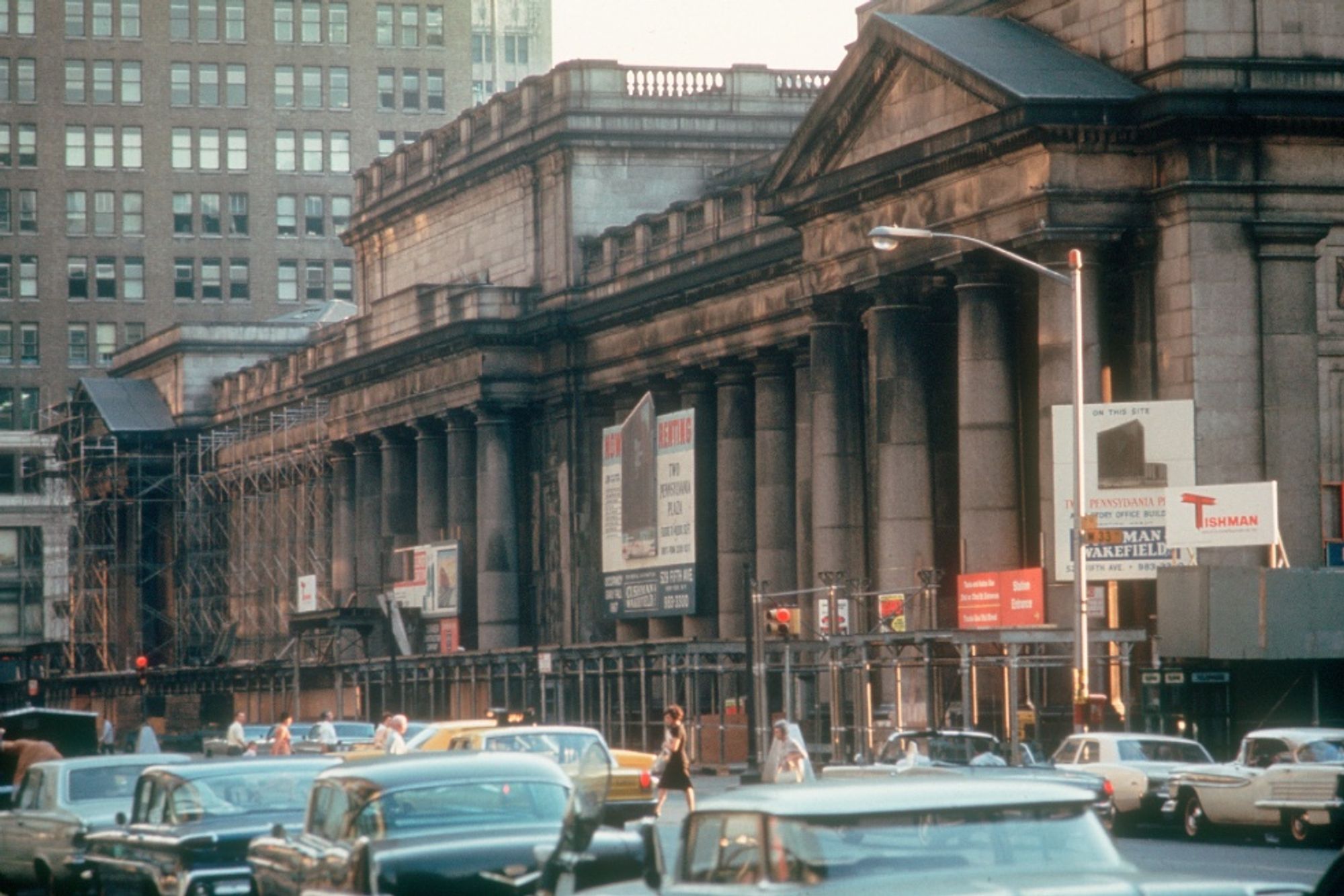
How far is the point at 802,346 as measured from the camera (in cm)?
6431

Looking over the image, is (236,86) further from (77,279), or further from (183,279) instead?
(77,279)

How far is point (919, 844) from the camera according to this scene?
13.1 meters

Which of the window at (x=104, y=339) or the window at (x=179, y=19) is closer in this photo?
the window at (x=179, y=19)

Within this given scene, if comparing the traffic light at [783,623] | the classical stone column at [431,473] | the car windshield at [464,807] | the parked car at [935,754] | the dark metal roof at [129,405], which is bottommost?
the parked car at [935,754]

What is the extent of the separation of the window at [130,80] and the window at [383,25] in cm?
1264

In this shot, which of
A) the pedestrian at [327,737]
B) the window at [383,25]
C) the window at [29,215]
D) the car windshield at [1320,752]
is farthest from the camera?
the window at [383,25]

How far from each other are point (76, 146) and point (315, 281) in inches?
555

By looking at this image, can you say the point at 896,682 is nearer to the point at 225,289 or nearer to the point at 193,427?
the point at 193,427

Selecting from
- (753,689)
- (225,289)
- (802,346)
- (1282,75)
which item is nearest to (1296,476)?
(1282,75)

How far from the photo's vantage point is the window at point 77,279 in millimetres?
136000

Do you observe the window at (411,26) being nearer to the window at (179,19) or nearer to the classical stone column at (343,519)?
the window at (179,19)

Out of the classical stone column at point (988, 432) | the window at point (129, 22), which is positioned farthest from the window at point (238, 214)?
the classical stone column at point (988, 432)

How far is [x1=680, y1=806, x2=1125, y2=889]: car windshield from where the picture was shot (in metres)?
13.0

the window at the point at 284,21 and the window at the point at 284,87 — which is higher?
the window at the point at 284,21
